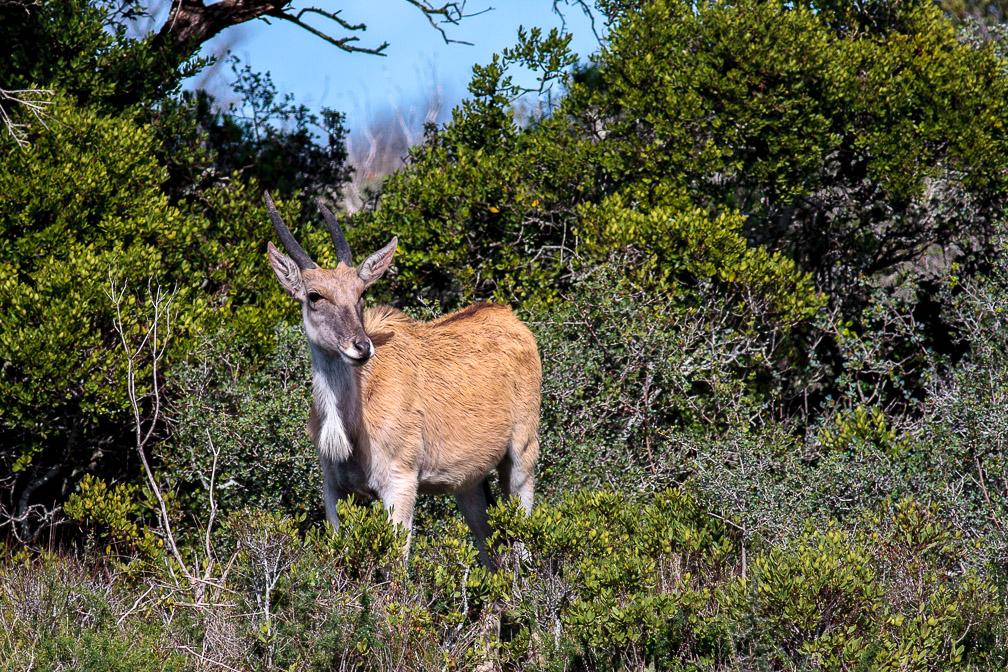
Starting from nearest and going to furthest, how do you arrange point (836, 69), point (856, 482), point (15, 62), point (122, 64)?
point (856, 482), point (15, 62), point (122, 64), point (836, 69)

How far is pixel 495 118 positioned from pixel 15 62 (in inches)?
160

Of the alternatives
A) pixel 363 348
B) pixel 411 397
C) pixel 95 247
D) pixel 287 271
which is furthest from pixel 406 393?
pixel 95 247

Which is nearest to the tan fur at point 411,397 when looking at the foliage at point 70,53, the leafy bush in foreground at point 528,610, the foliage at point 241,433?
the leafy bush in foreground at point 528,610

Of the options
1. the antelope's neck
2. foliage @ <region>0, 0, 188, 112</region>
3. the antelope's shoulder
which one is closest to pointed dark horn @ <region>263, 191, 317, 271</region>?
the antelope's neck

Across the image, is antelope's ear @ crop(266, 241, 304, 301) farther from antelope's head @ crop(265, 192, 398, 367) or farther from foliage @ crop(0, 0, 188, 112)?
foliage @ crop(0, 0, 188, 112)

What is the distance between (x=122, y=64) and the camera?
8.16m

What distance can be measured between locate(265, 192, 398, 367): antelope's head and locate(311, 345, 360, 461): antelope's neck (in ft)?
0.39

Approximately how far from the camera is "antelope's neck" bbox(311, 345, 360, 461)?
5660 mm

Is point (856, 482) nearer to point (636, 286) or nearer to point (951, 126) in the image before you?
point (636, 286)

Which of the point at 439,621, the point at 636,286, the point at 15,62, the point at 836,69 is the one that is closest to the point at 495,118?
the point at 636,286

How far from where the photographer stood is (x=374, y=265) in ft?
19.6

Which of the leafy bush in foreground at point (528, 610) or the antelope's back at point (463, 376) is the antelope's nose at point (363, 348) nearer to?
the antelope's back at point (463, 376)

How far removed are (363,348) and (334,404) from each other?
56 cm

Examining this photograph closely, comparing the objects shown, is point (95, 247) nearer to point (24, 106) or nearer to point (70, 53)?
point (24, 106)
